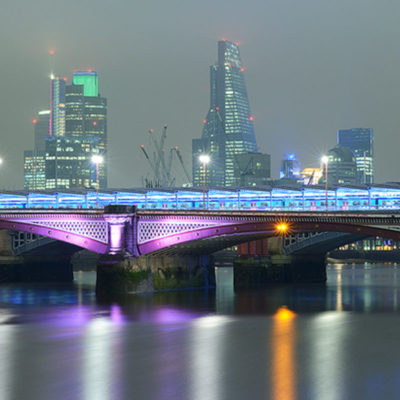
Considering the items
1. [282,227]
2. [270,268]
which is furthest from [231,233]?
[270,268]

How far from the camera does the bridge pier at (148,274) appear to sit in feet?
243

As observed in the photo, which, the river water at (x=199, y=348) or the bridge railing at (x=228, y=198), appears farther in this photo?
the bridge railing at (x=228, y=198)

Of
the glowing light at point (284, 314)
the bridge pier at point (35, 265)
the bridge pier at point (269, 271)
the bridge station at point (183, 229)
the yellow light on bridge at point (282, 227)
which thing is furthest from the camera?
the bridge pier at point (35, 265)

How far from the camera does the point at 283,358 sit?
43.0m

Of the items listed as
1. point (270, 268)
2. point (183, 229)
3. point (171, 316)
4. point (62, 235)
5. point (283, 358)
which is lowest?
point (283, 358)

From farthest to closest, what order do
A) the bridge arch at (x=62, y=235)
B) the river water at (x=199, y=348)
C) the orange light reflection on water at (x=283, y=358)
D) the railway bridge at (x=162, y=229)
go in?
1. the bridge arch at (x=62, y=235)
2. the railway bridge at (x=162, y=229)
3. the river water at (x=199, y=348)
4. the orange light reflection on water at (x=283, y=358)

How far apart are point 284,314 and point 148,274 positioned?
17579 mm

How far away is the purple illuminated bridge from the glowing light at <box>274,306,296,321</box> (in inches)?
285

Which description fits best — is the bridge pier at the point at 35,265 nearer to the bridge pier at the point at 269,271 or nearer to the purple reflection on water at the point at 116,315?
the bridge pier at the point at 269,271

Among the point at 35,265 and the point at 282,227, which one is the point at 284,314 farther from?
the point at 35,265

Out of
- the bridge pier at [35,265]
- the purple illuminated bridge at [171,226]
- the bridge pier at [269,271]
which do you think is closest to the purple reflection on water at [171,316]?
the purple illuminated bridge at [171,226]

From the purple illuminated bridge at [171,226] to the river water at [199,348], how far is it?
529 cm

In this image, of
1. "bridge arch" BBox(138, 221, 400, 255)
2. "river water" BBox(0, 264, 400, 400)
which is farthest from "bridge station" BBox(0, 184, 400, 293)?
"river water" BBox(0, 264, 400, 400)

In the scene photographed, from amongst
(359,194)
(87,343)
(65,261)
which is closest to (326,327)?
(87,343)
